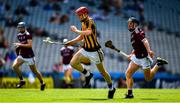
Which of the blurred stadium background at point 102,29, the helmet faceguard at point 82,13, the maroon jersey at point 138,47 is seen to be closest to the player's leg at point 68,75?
the blurred stadium background at point 102,29

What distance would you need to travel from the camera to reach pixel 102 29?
41.8m

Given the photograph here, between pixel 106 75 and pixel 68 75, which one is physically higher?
pixel 106 75

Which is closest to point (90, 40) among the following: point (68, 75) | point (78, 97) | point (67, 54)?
point (78, 97)

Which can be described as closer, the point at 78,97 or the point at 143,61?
the point at 143,61

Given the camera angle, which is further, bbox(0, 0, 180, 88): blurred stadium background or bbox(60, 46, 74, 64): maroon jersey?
bbox(0, 0, 180, 88): blurred stadium background

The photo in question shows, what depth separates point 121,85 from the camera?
1284 inches

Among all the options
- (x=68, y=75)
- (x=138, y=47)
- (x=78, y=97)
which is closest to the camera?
(x=138, y=47)

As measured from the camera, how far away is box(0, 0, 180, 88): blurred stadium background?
1363 inches

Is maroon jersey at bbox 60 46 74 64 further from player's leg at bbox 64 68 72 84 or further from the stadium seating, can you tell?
the stadium seating

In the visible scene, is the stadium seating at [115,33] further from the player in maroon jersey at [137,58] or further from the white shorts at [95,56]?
the white shorts at [95,56]

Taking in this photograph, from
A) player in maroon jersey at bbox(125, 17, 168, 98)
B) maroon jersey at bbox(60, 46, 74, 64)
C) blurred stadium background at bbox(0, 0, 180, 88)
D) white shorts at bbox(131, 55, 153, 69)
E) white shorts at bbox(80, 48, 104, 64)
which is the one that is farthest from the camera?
blurred stadium background at bbox(0, 0, 180, 88)

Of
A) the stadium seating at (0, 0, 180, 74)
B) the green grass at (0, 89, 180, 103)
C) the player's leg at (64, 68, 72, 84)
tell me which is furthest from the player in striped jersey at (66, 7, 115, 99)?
the stadium seating at (0, 0, 180, 74)

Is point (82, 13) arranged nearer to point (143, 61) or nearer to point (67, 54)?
point (143, 61)

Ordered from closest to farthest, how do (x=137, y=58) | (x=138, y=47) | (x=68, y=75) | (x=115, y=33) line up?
(x=138, y=47)
(x=137, y=58)
(x=68, y=75)
(x=115, y=33)
